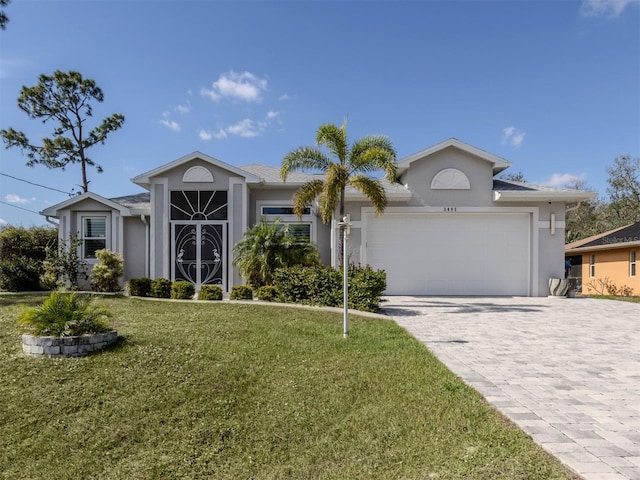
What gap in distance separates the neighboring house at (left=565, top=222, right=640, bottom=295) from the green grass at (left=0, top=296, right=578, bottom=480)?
Result: 18.2 meters

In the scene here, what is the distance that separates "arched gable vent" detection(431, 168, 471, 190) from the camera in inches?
538

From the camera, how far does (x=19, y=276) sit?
521 inches

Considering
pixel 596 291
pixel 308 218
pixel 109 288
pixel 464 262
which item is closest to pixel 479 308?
pixel 464 262

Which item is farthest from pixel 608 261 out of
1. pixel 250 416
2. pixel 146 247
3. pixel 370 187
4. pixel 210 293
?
pixel 146 247

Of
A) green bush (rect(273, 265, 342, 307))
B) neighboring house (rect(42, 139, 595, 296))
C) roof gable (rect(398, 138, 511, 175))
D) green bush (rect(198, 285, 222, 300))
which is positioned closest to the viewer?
green bush (rect(273, 265, 342, 307))

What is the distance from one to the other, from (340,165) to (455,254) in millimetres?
6307

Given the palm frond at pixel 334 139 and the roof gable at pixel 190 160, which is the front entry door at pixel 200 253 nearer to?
the roof gable at pixel 190 160

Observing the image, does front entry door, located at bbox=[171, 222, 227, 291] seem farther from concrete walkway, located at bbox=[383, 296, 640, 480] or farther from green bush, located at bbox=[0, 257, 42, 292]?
concrete walkway, located at bbox=[383, 296, 640, 480]

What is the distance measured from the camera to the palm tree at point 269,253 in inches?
444

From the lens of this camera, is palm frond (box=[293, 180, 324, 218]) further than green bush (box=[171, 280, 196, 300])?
No

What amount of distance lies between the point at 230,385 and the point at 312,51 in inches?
477

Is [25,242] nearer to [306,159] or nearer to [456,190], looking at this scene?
[306,159]

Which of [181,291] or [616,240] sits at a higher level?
[616,240]

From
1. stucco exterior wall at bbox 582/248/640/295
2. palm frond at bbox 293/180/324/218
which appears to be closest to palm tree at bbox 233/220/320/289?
palm frond at bbox 293/180/324/218
